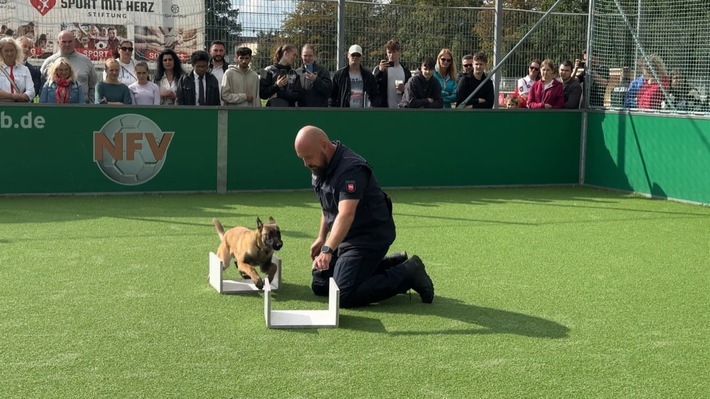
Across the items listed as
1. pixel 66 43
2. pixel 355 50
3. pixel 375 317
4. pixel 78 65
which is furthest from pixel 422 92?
pixel 375 317

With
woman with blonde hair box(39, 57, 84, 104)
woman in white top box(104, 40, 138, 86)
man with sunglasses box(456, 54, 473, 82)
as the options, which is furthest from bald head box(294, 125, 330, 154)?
man with sunglasses box(456, 54, 473, 82)

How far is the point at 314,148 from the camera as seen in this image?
6832 millimetres

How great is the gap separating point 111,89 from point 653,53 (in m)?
7.98

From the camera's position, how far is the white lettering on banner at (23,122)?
12734 millimetres

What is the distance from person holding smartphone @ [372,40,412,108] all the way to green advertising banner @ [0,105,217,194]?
2624 millimetres

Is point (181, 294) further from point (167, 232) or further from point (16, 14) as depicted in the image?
point (16, 14)

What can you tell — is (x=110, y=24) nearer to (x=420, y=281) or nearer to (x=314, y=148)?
(x=314, y=148)


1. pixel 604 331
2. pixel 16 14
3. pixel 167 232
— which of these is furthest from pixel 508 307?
pixel 16 14

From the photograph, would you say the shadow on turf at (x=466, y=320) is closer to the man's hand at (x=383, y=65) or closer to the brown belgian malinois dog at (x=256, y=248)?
the brown belgian malinois dog at (x=256, y=248)

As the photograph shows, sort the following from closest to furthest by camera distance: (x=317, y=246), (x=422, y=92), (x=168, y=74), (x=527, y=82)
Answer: (x=317, y=246)
(x=168, y=74)
(x=422, y=92)
(x=527, y=82)

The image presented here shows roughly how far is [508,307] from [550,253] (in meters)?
2.44

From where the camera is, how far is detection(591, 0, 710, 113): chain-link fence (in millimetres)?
13828

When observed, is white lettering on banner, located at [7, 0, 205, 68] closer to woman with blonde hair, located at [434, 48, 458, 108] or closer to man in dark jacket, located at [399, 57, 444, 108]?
man in dark jacket, located at [399, 57, 444, 108]

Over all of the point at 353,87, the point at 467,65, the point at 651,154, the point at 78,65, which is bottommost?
the point at 651,154
